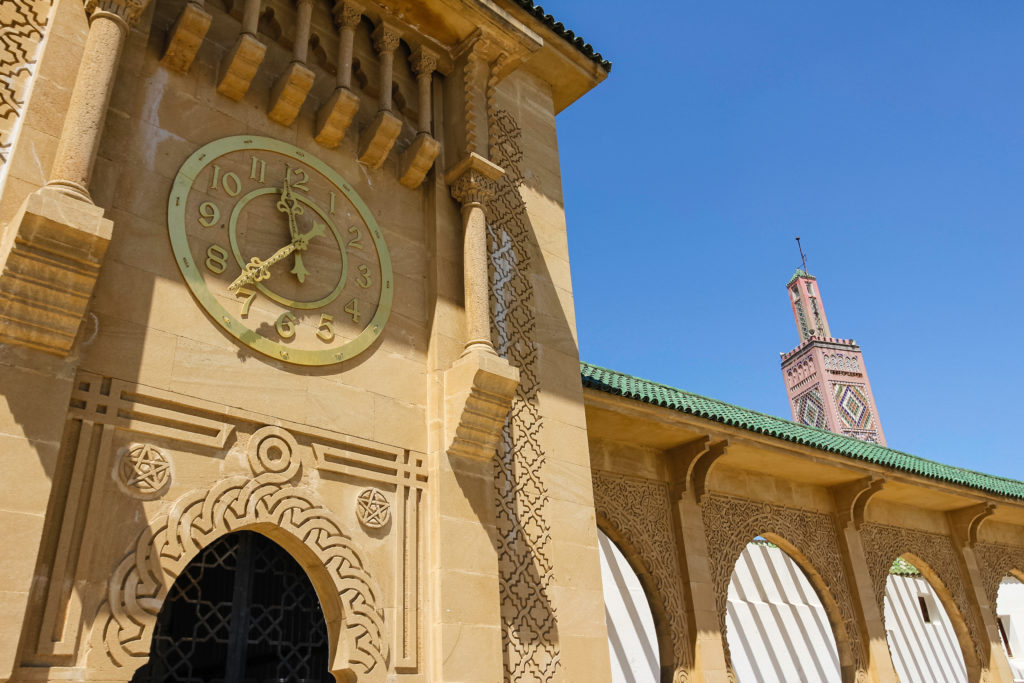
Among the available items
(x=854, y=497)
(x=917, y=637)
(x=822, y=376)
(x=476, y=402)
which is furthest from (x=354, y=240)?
(x=822, y=376)

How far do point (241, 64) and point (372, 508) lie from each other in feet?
8.75

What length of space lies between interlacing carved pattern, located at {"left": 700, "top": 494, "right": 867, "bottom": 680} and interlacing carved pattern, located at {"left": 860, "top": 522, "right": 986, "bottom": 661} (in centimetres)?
61

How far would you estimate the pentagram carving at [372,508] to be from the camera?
443 cm

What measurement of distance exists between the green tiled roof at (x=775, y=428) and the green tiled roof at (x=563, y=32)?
2.91m

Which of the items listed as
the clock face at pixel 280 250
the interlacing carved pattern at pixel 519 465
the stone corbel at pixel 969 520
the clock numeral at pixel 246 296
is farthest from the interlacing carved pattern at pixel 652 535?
the stone corbel at pixel 969 520

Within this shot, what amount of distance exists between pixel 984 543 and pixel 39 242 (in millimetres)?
12756

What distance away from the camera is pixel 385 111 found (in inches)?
212

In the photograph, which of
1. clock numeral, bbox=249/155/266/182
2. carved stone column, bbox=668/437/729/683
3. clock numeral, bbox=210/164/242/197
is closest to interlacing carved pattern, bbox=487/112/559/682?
clock numeral, bbox=249/155/266/182

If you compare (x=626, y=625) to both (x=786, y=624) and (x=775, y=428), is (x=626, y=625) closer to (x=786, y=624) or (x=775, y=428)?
(x=786, y=624)

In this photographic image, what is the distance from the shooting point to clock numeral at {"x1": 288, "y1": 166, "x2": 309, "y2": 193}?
192 inches

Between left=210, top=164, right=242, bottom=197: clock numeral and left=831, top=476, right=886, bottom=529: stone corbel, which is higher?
left=210, top=164, right=242, bottom=197: clock numeral

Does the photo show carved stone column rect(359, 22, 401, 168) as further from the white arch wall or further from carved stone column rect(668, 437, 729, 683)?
the white arch wall

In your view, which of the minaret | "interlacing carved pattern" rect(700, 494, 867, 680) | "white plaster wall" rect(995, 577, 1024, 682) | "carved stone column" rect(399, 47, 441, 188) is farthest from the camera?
the minaret

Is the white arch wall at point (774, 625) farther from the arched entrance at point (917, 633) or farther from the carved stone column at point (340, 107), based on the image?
the carved stone column at point (340, 107)
